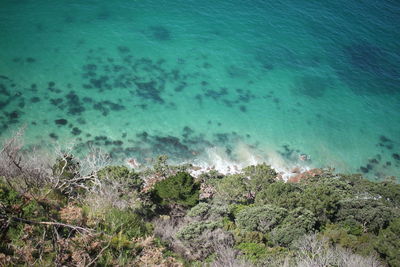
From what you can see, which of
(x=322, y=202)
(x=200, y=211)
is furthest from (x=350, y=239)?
(x=200, y=211)

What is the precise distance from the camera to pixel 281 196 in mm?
26531

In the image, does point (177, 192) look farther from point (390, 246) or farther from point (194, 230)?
point (390, 246)

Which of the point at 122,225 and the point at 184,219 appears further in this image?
the point at 184,219

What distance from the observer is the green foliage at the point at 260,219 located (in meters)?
22.2

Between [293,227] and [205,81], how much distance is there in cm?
2908

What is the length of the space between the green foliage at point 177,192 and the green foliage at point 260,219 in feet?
15.7

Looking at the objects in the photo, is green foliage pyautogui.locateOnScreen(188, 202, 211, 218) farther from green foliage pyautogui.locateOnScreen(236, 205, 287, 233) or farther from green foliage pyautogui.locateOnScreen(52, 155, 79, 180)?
green foliage pyautogui.locateOnScreen(52, 155, 79, 180)

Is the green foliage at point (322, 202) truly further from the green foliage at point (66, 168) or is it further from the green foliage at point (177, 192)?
the green foliage at point (66, 168)

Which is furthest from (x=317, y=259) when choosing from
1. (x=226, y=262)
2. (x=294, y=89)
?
(x=294, y=89)

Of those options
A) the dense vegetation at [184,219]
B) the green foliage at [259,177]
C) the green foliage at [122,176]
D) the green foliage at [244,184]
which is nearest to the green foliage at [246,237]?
the dense vegetation at [184,219]

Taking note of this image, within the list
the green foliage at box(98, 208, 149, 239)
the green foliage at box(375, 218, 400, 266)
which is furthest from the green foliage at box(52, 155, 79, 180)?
the green foliage at box(375, 218, 400, 266)

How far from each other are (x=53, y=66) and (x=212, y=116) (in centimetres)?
2271

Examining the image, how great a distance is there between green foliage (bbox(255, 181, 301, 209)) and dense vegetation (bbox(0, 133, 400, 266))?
0.28 feet

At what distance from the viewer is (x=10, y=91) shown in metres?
38.4
